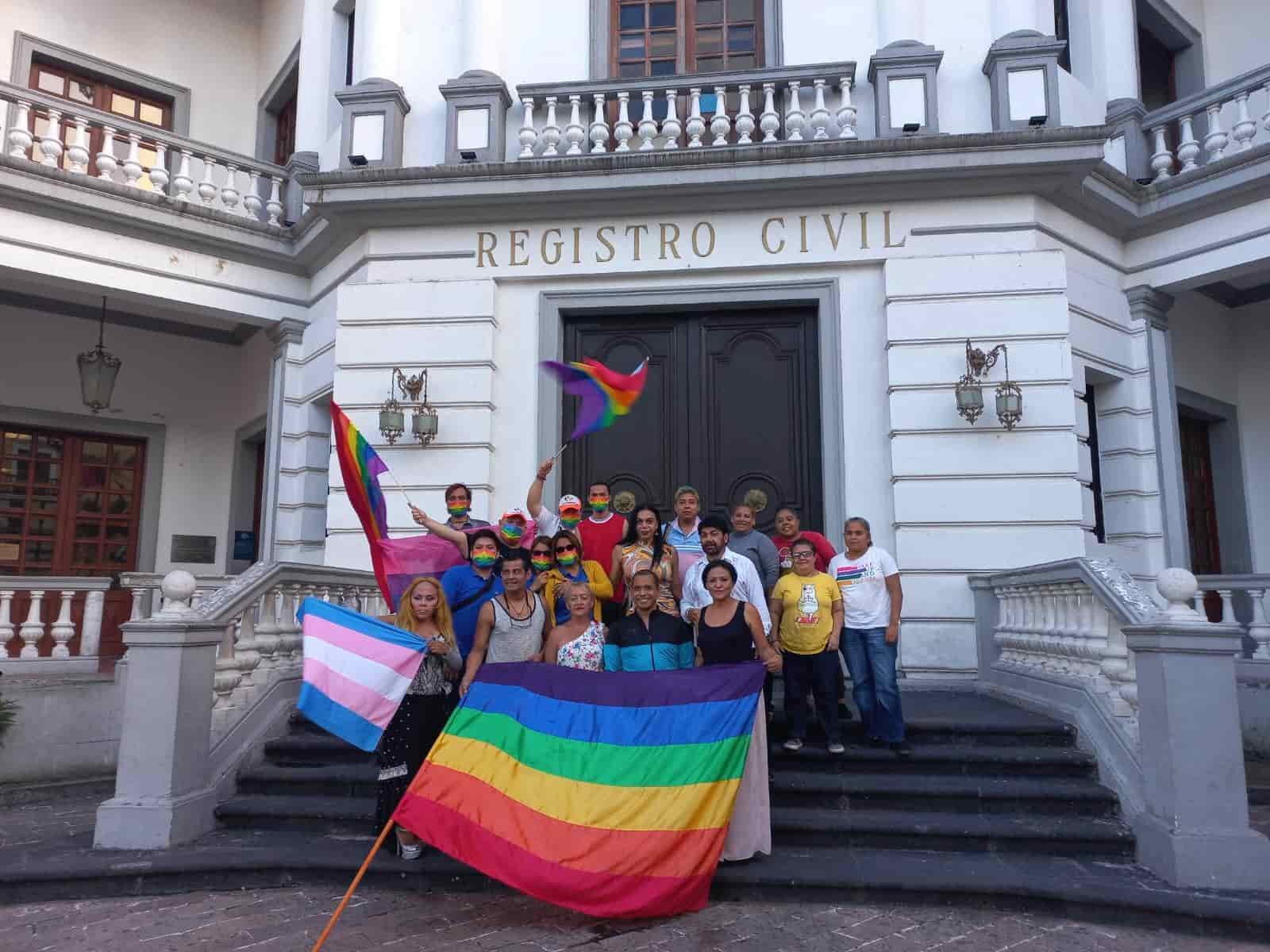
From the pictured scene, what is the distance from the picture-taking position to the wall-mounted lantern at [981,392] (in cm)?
848

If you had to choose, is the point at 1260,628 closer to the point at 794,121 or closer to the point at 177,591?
the point at 794,121

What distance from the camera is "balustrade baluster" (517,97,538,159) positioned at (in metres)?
9.45

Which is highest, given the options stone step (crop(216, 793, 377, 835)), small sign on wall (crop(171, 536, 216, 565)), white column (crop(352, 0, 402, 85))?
white column (crop(352, 0, 402, 85))

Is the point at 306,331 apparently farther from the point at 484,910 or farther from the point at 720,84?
the point at 484,910

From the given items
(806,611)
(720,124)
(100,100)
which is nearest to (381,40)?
(720,124)

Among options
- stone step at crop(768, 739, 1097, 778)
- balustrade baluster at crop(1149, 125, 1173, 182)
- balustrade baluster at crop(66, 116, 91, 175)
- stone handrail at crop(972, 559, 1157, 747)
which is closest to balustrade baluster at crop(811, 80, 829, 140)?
balustrade baluster at crop(1149, 125, 1173, 182)

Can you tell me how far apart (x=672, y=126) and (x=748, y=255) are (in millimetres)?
1502

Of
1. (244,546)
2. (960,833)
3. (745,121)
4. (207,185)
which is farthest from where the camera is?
(244,546)

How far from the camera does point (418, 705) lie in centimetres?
564

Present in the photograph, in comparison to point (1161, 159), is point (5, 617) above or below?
below

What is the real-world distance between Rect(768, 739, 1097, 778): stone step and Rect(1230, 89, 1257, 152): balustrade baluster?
665cm

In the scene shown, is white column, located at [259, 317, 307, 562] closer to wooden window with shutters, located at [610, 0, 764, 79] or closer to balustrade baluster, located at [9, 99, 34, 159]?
balustrade baluster, located at [9, 99, 34, 159]

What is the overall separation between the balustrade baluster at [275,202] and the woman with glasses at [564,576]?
699cm

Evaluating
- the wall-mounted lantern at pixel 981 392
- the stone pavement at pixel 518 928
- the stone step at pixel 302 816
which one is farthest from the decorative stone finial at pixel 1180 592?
the stone step at pixel 302 816
